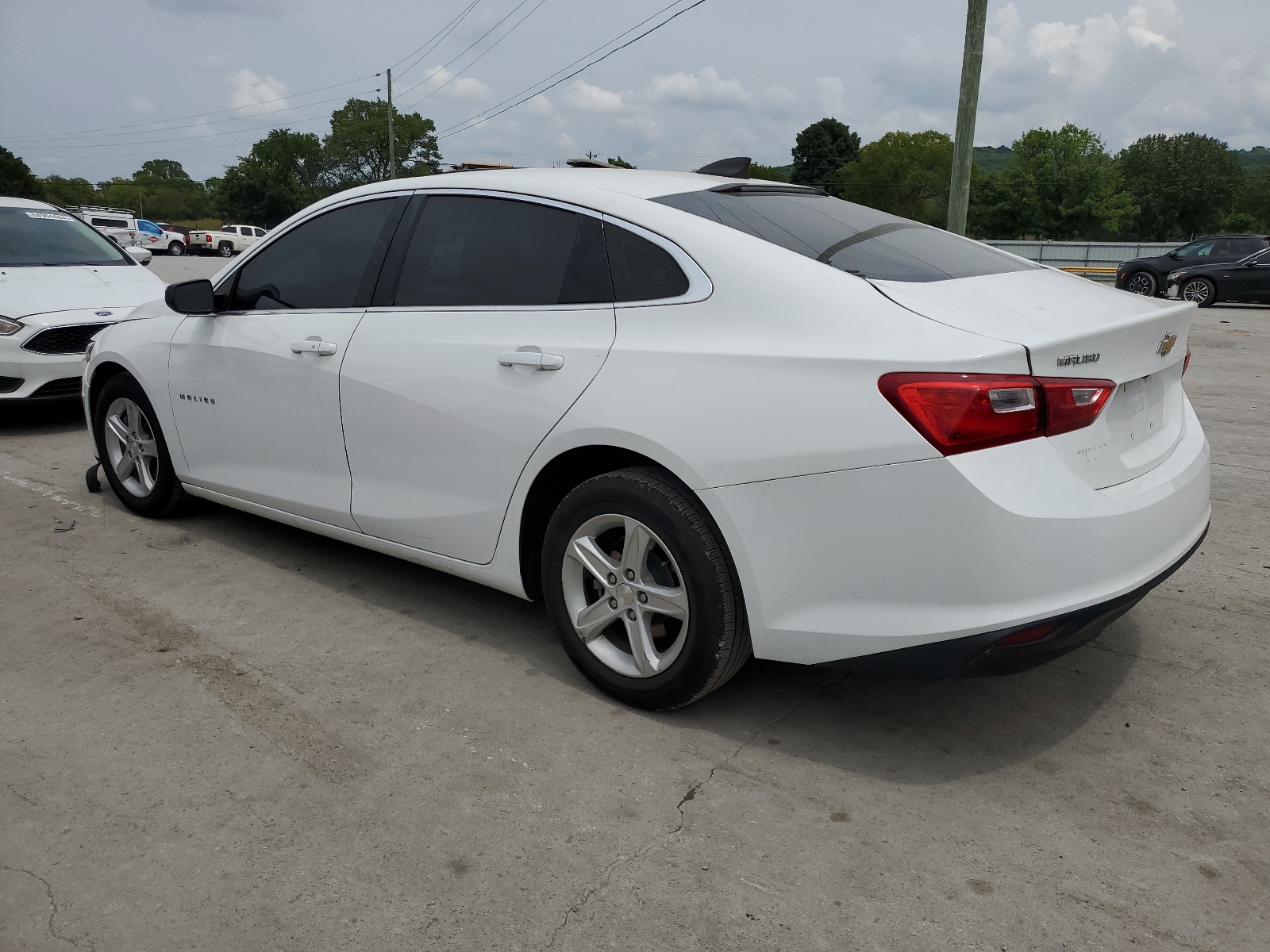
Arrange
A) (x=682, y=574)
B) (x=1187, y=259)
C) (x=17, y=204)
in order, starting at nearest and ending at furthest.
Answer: (x=682, y=574) < (x=17, y=204) < (x=1187, y=259)

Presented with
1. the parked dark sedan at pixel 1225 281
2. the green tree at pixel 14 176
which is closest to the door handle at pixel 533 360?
the parked dark sedan at pixel 1225 281

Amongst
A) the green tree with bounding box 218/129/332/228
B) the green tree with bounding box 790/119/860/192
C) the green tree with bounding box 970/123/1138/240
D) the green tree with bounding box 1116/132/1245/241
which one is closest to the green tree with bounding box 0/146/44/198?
the green tree with bounding box 218/129/332/228

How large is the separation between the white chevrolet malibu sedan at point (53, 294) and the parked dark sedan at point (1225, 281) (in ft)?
59.5

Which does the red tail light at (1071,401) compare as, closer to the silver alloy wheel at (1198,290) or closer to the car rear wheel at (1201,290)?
the car rear wheel at (1201,290)

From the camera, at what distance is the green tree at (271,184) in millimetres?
100688

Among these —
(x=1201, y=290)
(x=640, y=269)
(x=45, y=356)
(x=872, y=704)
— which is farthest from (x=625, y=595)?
(x=1201, y=290)

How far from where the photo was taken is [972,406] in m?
2.43

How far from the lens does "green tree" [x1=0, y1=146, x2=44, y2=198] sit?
8475cm

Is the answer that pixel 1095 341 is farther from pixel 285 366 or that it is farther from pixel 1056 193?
pixel 1056 193

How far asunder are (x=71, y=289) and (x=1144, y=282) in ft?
66.8

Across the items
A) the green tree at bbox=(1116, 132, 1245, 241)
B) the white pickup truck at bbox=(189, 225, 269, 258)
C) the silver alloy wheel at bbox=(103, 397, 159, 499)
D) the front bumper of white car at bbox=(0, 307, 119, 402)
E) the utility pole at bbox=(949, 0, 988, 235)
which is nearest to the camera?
the silver alloy wheel at bbox=(103, 397, 159, 499)

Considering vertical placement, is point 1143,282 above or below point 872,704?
below

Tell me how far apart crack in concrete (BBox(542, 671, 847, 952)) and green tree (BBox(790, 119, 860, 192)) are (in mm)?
116913

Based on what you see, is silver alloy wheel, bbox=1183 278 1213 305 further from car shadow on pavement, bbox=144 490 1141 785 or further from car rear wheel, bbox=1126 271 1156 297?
car shadow on pavement, bbox=144 490 1141 785
